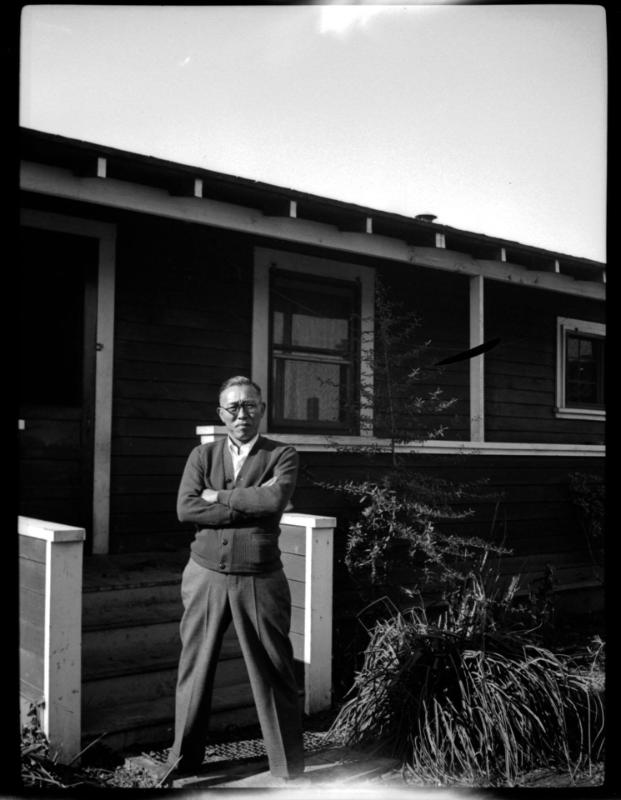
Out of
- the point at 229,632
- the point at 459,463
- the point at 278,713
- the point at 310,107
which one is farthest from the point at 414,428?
the point at 278,713

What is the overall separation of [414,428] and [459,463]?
27.7 inches

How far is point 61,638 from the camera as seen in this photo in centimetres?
452

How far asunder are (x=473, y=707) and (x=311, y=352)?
4.40m

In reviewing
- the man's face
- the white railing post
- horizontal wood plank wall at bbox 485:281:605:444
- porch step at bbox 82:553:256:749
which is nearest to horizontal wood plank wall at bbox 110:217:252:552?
porch step at bbox 82:553:256:749

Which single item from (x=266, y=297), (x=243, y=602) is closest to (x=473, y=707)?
(x=243, y=602)

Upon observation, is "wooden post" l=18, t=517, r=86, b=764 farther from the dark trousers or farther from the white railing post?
the white railing post

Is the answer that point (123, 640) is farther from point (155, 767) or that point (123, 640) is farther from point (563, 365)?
point (563, 365)

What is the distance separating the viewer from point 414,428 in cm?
729

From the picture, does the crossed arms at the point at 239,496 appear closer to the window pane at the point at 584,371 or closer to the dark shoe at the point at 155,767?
the dark shoe at the point at 155,767

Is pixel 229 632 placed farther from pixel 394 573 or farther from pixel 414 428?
pixel 414 428

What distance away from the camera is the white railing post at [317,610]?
573 cm

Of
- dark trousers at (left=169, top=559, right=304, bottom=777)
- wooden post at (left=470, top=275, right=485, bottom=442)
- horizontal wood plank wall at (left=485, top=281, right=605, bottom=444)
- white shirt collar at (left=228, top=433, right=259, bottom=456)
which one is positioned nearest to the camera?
dark trousers at (left=169, top=559, right=304, bottom=777)

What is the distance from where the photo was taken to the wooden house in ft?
19.8

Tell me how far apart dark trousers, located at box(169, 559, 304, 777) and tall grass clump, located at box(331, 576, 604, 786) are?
806 millimetres
